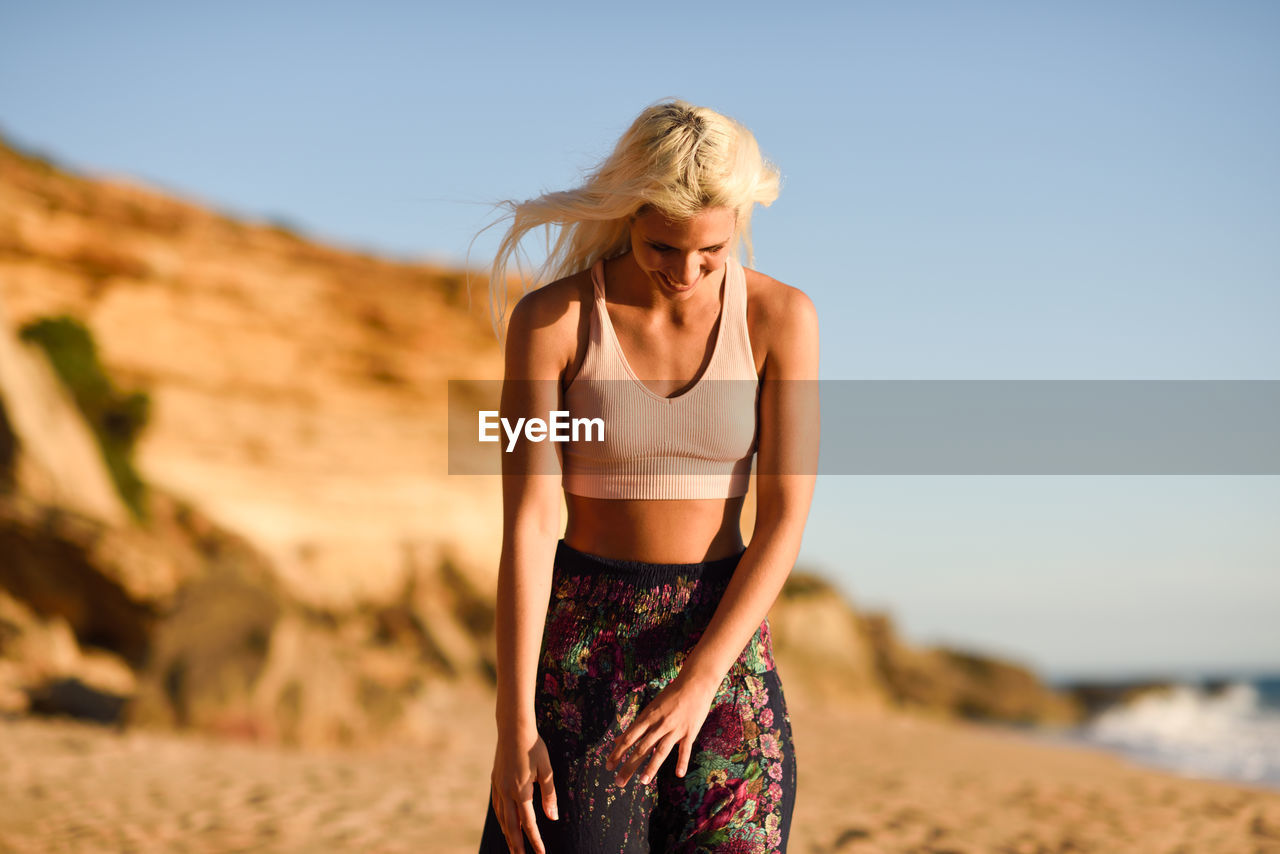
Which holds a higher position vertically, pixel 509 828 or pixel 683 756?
pixel 683 756

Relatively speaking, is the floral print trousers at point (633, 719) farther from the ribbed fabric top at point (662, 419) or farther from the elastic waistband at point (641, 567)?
the ribbed fabric top at point (662, 419)

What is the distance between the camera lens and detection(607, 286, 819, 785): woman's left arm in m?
1.50

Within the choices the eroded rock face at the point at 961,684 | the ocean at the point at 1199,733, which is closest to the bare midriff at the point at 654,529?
the ocean at the point at 1199,733

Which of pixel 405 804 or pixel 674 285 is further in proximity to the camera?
pixel 405 804

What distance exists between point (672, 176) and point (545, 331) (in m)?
0.32

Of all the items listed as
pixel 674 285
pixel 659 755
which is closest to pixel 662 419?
pixel 674 285

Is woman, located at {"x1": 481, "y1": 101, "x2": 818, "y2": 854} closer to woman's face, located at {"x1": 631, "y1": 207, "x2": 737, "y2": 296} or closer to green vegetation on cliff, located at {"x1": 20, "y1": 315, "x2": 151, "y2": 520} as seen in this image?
woman's face, located at {"x1": 631, "y1": 207, "x2": 737, "y2": 296}

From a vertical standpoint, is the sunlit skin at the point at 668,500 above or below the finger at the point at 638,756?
above

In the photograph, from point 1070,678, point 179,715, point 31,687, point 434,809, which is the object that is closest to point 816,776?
point 434,809

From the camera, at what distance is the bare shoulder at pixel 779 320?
1.63 meters

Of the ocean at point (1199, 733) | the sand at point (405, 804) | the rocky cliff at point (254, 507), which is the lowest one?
the ocean at point (1199, 733)

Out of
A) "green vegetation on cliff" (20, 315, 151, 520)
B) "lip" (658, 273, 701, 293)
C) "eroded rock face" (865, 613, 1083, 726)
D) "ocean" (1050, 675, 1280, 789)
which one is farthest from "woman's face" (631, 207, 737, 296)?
"eroded rock face" (865, 613, 1083, 726)

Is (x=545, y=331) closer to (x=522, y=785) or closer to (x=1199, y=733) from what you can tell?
(x=522, y=785)

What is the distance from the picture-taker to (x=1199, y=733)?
61.2 feet
